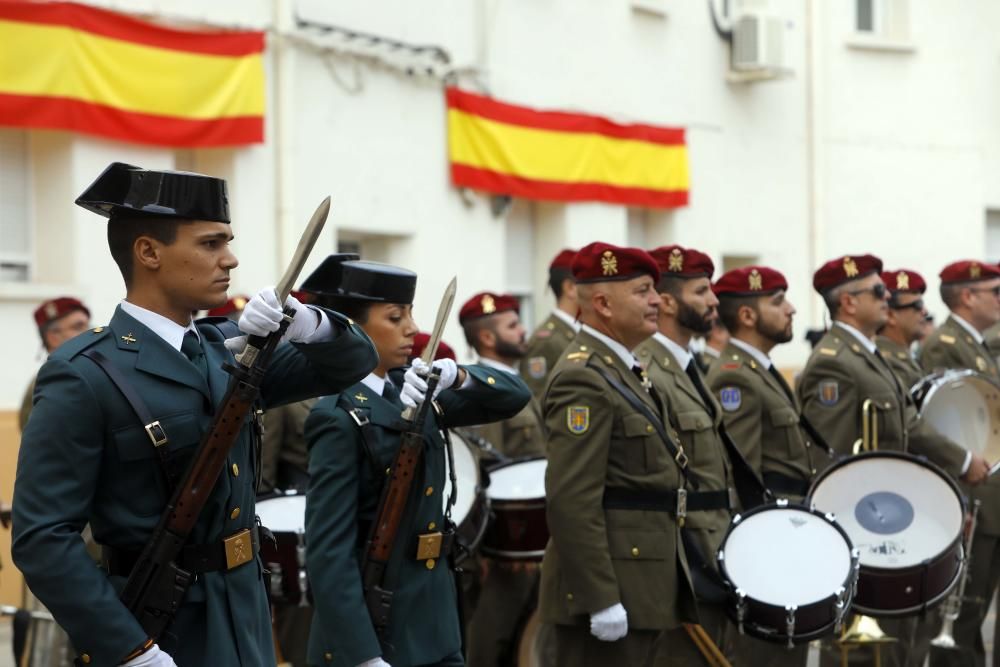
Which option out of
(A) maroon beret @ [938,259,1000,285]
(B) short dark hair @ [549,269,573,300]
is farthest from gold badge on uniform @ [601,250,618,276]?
(A) maroon beret @ [938,259,1000,285]

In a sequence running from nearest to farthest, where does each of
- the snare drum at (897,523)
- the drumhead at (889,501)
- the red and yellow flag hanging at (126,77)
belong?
1. the snare drum at (897,523)
2. the drumhead at (889,501)
3. the red and yellow flag hanging at (126,77)

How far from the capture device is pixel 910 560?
22.4 feet

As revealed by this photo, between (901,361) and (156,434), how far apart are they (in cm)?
695

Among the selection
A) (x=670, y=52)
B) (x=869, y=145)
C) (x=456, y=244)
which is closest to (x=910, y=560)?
(x=456, y=244)

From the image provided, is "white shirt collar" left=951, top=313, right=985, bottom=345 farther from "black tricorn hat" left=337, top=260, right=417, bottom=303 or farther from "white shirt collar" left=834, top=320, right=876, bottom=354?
"black tricorn hat" left=337, top=260, right=417, bottom=303

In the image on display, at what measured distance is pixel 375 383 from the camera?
213 inches

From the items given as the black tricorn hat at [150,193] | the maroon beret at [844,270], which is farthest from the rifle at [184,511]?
the maroon beret at [844,270]

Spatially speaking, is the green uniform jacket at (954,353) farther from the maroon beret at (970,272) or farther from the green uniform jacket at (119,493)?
the green uniform jacket at (119,493)

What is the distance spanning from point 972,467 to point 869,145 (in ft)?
35.2

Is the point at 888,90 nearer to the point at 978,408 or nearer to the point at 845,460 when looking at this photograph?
the point at 978,408

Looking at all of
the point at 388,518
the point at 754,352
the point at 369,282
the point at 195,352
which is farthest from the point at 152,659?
the point at 754,352

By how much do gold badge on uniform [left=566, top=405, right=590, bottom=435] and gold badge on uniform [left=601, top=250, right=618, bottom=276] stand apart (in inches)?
22.0

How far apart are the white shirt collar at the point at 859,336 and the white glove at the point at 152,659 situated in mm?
5416

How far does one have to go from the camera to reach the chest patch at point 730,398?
7.37 meters
